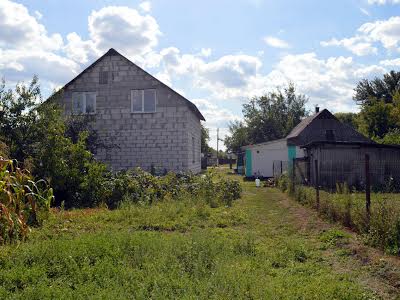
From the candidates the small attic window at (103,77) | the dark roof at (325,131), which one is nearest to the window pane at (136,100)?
the small attic window at (103,77)

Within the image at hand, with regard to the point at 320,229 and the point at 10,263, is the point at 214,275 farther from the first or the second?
the point at 320,229

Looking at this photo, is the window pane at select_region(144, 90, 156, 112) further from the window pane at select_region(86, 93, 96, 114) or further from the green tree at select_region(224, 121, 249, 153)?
the green tree at select_region(224, 121, 249, 153)

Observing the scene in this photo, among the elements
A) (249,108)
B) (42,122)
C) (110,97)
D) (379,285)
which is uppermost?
(249,108)

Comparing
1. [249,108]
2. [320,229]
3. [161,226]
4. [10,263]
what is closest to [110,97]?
[161,226]

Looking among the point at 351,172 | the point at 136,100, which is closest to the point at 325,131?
the point at 351,172

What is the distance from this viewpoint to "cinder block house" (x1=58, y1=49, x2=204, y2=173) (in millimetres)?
22031

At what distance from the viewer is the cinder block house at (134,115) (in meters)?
22.0

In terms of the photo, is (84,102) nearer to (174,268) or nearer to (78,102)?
(78,102)

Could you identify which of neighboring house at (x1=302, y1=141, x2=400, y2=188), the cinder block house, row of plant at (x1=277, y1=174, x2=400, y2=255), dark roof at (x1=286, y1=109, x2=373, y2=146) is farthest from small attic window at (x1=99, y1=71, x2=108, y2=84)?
dark roof at (x1=286, y1=109, x2=373, y2=146)

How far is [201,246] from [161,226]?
324 cm

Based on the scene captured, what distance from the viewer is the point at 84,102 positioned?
22.7 meters

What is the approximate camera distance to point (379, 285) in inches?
227

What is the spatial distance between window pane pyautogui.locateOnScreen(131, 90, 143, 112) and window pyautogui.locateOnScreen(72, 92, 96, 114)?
2100 millimetres

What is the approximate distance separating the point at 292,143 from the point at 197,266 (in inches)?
1109
